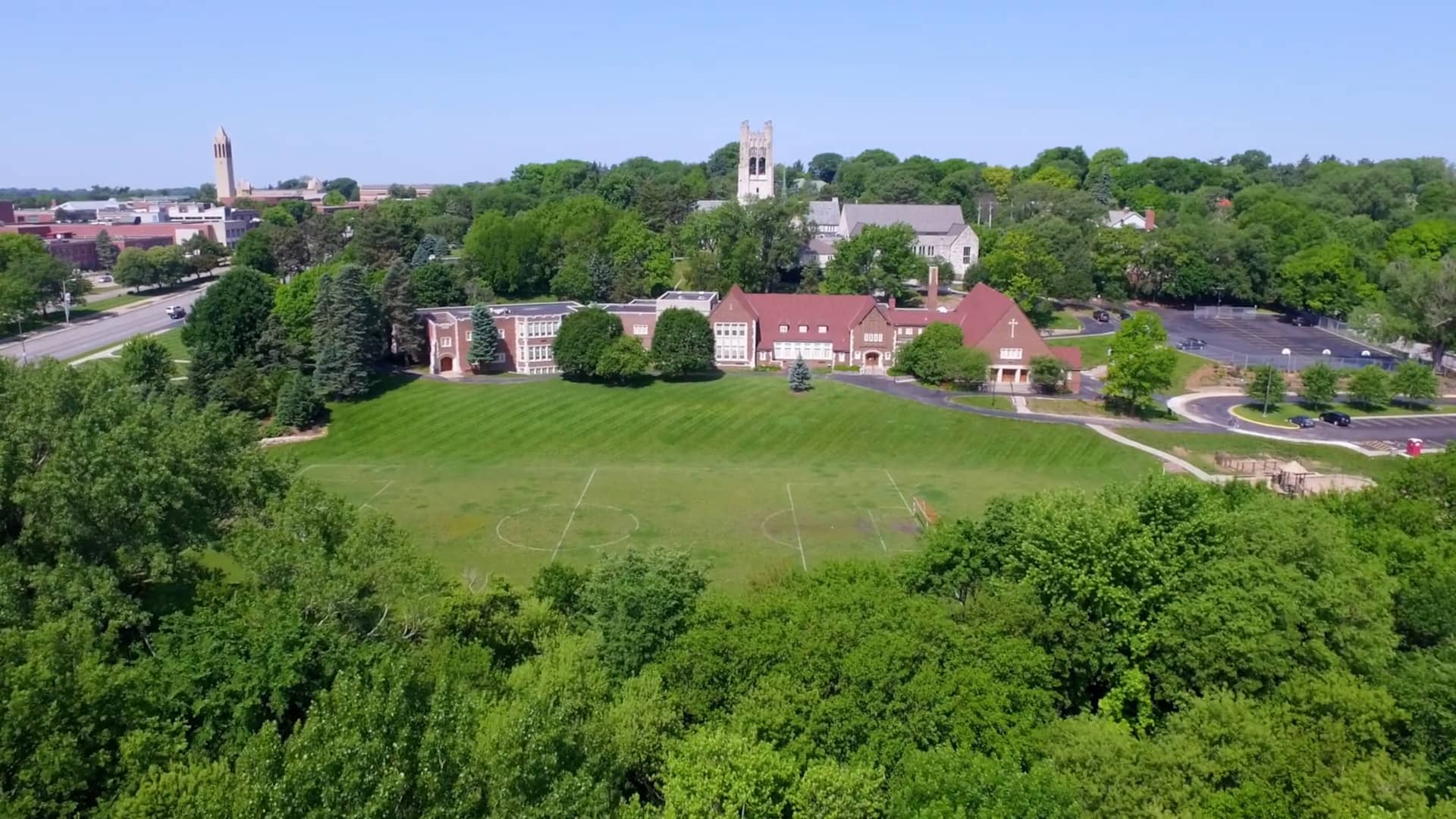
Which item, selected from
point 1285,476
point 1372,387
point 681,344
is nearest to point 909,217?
point 681,344

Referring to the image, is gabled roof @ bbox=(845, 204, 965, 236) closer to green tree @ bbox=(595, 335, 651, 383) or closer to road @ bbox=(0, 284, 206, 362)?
green tree @ bbox=(595, 335, 651, 383)

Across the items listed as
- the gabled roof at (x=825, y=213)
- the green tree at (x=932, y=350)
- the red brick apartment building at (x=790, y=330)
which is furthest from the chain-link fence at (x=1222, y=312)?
the gabled roof at (x=825, y=213)

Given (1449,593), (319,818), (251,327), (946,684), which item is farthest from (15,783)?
(251,327)

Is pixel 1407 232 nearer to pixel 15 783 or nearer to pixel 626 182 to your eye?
pixel 626 182

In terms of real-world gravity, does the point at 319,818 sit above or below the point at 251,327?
below

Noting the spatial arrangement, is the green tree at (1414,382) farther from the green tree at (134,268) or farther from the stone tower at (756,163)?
the green tree at (134,268)

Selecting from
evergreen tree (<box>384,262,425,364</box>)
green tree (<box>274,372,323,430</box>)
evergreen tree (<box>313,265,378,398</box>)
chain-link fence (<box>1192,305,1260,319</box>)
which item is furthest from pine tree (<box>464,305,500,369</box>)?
chain-link fence (<box>1192,305,1260,319</box>)
